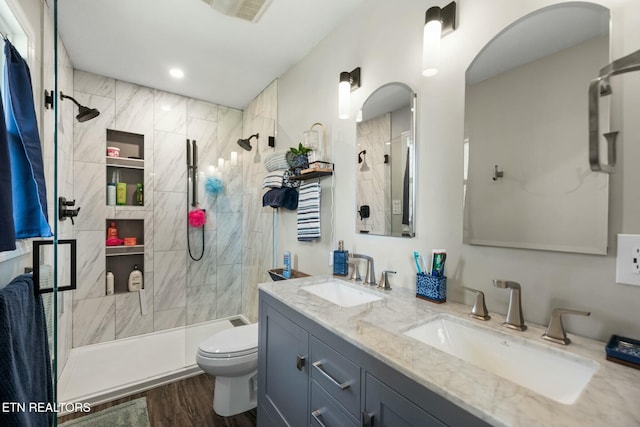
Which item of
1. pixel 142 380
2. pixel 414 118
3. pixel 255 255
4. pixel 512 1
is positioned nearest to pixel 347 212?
pixel 414 118

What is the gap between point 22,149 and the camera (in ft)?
3.65

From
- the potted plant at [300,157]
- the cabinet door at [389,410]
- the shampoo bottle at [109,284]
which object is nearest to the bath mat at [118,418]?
the shampoo bottle at [109,284]

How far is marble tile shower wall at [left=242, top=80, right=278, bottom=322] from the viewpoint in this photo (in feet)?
8.89

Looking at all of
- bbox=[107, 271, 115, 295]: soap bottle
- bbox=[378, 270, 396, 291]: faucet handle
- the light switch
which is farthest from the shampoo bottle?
the light switch

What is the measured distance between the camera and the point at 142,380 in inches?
82.3

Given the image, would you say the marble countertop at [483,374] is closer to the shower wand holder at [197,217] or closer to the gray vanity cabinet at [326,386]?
the gray vanity cabinet at [326,386]

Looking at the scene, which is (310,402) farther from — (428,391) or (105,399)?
(105,399)

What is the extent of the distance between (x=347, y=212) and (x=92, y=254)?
2572mm

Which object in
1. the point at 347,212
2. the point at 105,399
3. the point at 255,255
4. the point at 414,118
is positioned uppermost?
the point at 414,118

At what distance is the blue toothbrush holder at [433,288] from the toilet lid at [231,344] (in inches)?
46.2

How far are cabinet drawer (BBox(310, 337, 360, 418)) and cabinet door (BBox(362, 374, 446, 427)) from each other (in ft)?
0.16

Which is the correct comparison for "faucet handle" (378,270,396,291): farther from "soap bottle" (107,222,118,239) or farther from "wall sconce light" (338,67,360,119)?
"soap bottle" (107,222,118,239)

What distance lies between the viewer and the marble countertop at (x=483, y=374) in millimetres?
511

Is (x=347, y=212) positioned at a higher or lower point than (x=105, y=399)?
higher
